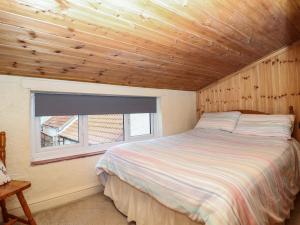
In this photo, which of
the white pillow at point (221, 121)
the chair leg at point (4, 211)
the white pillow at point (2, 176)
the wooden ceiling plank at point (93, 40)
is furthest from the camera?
the white pillow at point (221, 121)

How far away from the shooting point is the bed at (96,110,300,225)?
1.05m

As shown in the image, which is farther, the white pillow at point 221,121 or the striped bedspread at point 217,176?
the white pillow at point 221,121

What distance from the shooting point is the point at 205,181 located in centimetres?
114

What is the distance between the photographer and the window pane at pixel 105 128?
258cm

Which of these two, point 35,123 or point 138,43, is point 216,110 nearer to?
point 138,43

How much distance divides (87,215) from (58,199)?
0.43 m

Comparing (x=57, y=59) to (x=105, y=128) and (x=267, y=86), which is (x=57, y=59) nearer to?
(x=105, y=128)

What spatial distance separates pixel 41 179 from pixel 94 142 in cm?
78

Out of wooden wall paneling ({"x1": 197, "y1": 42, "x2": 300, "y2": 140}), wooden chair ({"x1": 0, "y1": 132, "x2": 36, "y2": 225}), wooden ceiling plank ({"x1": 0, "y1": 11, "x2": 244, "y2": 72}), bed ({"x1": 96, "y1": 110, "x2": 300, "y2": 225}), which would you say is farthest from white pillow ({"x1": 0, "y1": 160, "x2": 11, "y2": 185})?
wooden wall paneling ({"x1": 197, "y1": 42, "x2": 300, "y2": 140})

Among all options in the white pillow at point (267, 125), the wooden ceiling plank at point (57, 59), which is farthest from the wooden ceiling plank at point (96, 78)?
the white pillow at point (267, 125)

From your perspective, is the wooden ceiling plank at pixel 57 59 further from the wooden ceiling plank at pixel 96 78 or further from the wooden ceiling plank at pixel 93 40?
the wooden ceiling plank at pixel 93 40

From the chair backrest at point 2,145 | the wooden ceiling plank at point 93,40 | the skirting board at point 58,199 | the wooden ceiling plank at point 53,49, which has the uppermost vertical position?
the wooden ceiling plank at point 93,40

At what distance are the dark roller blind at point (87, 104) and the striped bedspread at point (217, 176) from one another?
2.25 ft

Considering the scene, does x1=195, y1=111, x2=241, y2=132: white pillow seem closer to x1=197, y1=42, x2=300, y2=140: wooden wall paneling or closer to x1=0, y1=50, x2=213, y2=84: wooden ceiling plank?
x1=197, y1=42, x2=300, y2=140: wooden wall paneling
